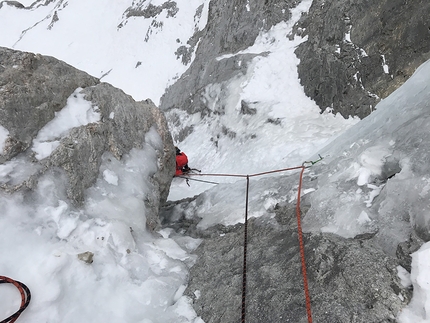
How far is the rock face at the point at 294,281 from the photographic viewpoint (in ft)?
9.55

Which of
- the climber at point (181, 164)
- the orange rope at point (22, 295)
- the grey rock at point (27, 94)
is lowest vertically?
the climber at point (181, 164)

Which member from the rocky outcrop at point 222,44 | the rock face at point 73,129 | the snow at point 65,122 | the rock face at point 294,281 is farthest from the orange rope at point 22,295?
the rocky outcrop at point 222,44

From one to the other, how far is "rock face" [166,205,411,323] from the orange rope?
183 cm

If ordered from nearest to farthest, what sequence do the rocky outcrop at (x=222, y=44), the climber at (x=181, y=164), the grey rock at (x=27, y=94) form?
the grey rock at (x=27, y=94)
the climber at (x=181, y=164)
the rocky outcrop at (x=222, y=44)

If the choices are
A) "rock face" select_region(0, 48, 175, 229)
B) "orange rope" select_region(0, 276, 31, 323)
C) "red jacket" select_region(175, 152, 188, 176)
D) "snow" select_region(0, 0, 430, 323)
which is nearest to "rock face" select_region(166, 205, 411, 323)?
"snow" select_region(0, 0, 430, 323)

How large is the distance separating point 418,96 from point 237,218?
3.63m

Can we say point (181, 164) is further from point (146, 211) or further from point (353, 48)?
point (353, 48)

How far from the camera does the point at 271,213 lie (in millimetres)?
5156

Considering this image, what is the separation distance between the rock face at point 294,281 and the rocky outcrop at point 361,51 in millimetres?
6922

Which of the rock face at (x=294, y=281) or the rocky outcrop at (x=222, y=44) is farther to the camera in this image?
the rocky outcrop at (x=222, y=44)

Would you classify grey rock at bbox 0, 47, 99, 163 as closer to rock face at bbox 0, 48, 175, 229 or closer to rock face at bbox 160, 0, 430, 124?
rock face at bbox 0, 48, 175, 229

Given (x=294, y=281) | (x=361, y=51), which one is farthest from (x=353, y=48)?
(x=294, y=281)

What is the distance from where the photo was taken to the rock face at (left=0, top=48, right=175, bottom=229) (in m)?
4.76

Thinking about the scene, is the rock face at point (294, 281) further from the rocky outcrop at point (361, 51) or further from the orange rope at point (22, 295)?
the rocky outcrop at point (361, 51)
